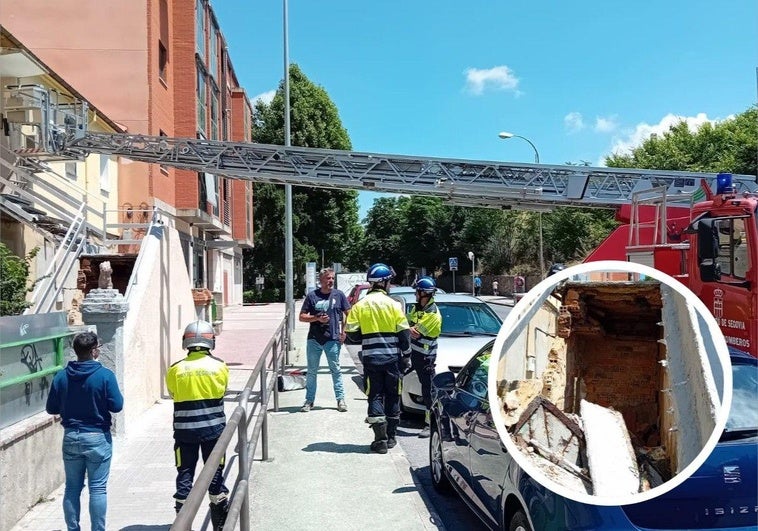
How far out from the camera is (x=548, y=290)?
217 centimetres

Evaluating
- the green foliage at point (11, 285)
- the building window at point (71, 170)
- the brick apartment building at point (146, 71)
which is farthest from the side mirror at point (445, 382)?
the building window at point (71, 170)

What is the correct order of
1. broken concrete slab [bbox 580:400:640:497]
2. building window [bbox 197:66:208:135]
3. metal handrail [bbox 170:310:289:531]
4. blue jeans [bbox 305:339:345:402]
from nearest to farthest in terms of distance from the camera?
broken concrete slab [bbox 580:400:640:497] → metal handrail [bbox 170:310:289:531] → blue jeans [bbox 305:339:345:402] → building window [bbox 197:66:208:135]

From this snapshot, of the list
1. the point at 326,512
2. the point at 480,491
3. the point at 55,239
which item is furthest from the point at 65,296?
the point at 480,491

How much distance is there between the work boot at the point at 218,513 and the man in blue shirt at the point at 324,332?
4095mm

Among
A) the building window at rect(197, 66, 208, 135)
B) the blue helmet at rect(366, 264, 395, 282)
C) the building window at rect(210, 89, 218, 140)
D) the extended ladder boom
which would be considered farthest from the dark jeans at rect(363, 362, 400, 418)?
the building window at rect(210, 89, 218, 140)

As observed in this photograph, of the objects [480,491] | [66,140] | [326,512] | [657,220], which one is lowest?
[326,512]

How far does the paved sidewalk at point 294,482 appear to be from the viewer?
506 centimetres

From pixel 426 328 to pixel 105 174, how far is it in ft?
43.5

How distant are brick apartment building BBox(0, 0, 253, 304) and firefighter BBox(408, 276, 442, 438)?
9.41m

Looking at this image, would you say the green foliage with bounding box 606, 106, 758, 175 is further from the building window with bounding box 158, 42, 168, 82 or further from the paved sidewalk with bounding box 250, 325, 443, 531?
the paved sidewalk with bounding box 250, 325, 443, 531

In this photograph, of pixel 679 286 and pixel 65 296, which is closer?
pixel 679 286

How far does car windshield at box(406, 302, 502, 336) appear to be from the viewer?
9.47 metres

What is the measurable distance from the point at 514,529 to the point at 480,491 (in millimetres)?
778

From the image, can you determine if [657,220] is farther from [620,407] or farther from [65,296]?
[65,296]
